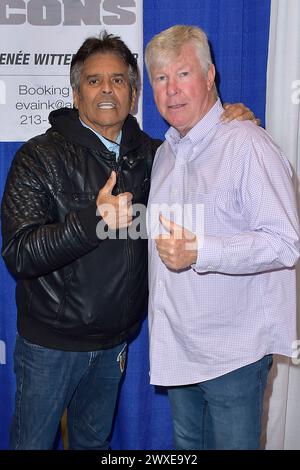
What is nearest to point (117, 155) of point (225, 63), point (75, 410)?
point (225, 63)

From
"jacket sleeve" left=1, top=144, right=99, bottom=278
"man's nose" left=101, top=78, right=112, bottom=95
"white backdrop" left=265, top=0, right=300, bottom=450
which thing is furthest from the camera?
"white backdrop" left=265, top=0, right=300, bottom=450

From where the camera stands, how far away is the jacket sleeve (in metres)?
1.31

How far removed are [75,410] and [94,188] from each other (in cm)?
68

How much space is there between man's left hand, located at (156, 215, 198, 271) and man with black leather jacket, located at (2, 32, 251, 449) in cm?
20

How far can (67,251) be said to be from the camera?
4.32ft

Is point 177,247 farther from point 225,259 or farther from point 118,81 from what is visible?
point 118,81

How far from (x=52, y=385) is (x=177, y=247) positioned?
539mm

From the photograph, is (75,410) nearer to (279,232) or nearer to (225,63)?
(279,232)

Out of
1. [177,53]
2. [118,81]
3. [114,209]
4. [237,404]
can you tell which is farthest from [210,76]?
[237,404]

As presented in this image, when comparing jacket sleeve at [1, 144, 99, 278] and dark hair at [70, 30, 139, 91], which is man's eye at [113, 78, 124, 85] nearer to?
dark hair at [70, 30, 139, 91]

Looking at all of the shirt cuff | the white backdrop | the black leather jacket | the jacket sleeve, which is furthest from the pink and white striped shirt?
the white backdrop

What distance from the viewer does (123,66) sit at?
1.50 m

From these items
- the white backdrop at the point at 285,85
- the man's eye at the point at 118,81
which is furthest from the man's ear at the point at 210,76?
the white backdrop at the point at 285,85

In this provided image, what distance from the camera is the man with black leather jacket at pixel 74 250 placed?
1.37 m
